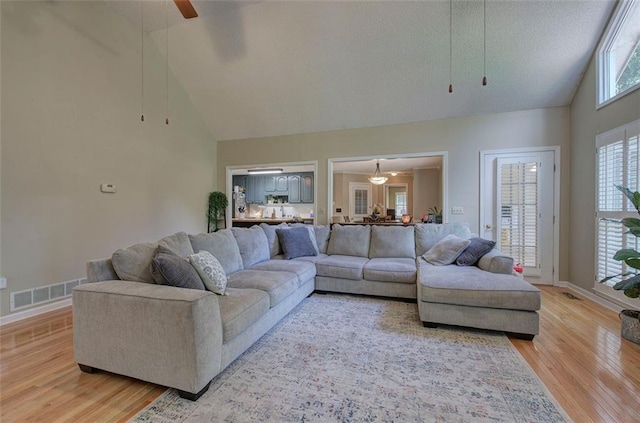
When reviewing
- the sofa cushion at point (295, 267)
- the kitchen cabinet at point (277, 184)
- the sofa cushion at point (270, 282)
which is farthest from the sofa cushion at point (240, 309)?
the kitchen cabinet at point (277, 184)

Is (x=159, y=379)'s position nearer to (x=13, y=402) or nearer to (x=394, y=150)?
(x=13, y=402)

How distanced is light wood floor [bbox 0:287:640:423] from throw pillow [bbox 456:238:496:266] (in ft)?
2.83

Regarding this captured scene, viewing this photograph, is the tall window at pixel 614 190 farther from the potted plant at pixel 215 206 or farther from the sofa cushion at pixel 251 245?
the potted plant at pixel 215 206

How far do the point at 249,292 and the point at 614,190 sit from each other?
163 inches

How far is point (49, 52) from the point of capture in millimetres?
3188

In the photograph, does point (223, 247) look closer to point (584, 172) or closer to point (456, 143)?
→ point (456, 143)

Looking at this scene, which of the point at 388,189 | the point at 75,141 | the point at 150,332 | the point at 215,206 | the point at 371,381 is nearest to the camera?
the point at 150,332

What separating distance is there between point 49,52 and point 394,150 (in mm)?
4797

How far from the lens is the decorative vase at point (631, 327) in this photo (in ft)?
7.79

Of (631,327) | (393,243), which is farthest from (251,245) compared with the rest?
(631,327)

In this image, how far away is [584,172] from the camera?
3703 millimetres

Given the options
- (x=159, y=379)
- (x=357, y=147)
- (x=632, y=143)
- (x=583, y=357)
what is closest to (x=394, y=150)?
(x=357, y=147)

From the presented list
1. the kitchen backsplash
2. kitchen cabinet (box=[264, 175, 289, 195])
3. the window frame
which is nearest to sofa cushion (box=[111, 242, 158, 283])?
the window frame

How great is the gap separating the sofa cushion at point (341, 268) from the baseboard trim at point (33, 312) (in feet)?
10.2
